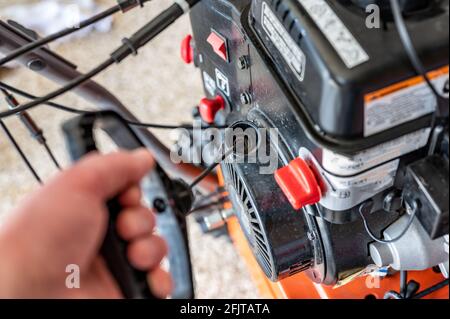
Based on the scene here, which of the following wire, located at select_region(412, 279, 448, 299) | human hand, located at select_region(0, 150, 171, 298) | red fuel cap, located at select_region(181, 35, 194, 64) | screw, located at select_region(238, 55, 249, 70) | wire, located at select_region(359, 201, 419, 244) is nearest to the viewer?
human hand, located at select_region(0, 150, 171, 298)

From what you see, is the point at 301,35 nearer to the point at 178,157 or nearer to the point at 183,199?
the point at 183,199

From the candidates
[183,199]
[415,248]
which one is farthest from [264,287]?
[183,199]

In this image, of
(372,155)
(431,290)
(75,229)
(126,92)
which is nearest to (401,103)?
(372,155)

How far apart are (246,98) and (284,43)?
168mm

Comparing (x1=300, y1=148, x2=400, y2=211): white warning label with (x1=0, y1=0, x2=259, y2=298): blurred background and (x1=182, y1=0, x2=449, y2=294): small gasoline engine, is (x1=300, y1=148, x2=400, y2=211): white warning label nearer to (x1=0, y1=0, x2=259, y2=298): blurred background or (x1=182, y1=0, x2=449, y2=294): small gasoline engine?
(x1=182, y1=0, x2=449, y2=294): small gasoline engine

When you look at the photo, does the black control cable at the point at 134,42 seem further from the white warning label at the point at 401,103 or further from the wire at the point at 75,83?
the white warning label at the point at 401,103

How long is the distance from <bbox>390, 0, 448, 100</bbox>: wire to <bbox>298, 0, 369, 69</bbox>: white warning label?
0.03 m

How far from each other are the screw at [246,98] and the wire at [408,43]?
0.82 feet

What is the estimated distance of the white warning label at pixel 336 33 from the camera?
0.44 m

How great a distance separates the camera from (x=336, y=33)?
0.46 meters

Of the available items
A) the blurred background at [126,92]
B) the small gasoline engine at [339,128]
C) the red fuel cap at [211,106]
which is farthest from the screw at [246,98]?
the blurred background at [126,92]

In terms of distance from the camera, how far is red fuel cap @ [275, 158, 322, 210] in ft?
1.75

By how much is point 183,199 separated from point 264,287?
1.68ft

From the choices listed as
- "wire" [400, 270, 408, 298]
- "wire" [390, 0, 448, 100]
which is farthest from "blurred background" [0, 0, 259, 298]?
"wire" [390, 0, 448, 100]
